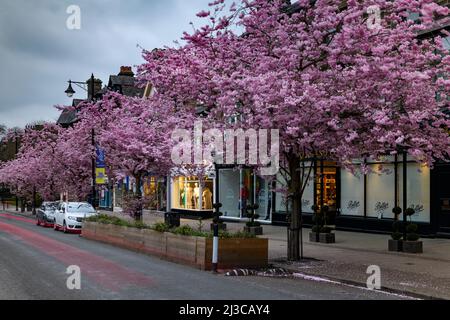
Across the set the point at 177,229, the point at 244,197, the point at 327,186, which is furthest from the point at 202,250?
the point at 244,197

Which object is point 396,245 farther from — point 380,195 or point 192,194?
point 192,194

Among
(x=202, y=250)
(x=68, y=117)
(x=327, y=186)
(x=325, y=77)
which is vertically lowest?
(x=202, y=250)

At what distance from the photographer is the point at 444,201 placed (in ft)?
67.5

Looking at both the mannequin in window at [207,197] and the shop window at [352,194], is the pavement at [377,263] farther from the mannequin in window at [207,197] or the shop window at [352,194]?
the mannequin in window at [207,197]

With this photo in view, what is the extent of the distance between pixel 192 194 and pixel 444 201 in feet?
67.8

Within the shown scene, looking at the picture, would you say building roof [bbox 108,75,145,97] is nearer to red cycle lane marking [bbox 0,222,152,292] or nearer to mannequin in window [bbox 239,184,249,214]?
mannequin in window [bbox 239,184,249,214]

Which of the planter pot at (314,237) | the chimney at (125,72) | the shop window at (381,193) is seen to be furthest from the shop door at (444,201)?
the chimney at (125,72)

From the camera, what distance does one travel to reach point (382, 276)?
41.5 ft

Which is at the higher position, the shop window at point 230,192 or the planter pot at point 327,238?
the shop window at point 230,192

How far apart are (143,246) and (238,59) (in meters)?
6.97

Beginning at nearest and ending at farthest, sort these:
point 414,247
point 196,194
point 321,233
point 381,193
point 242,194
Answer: point 414,247
point 321,233
point 381,193
point 242,194
point 196,194

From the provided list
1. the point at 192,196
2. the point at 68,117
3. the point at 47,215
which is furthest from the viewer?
the point at 68,117

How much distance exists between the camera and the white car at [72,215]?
27234 millimetres
